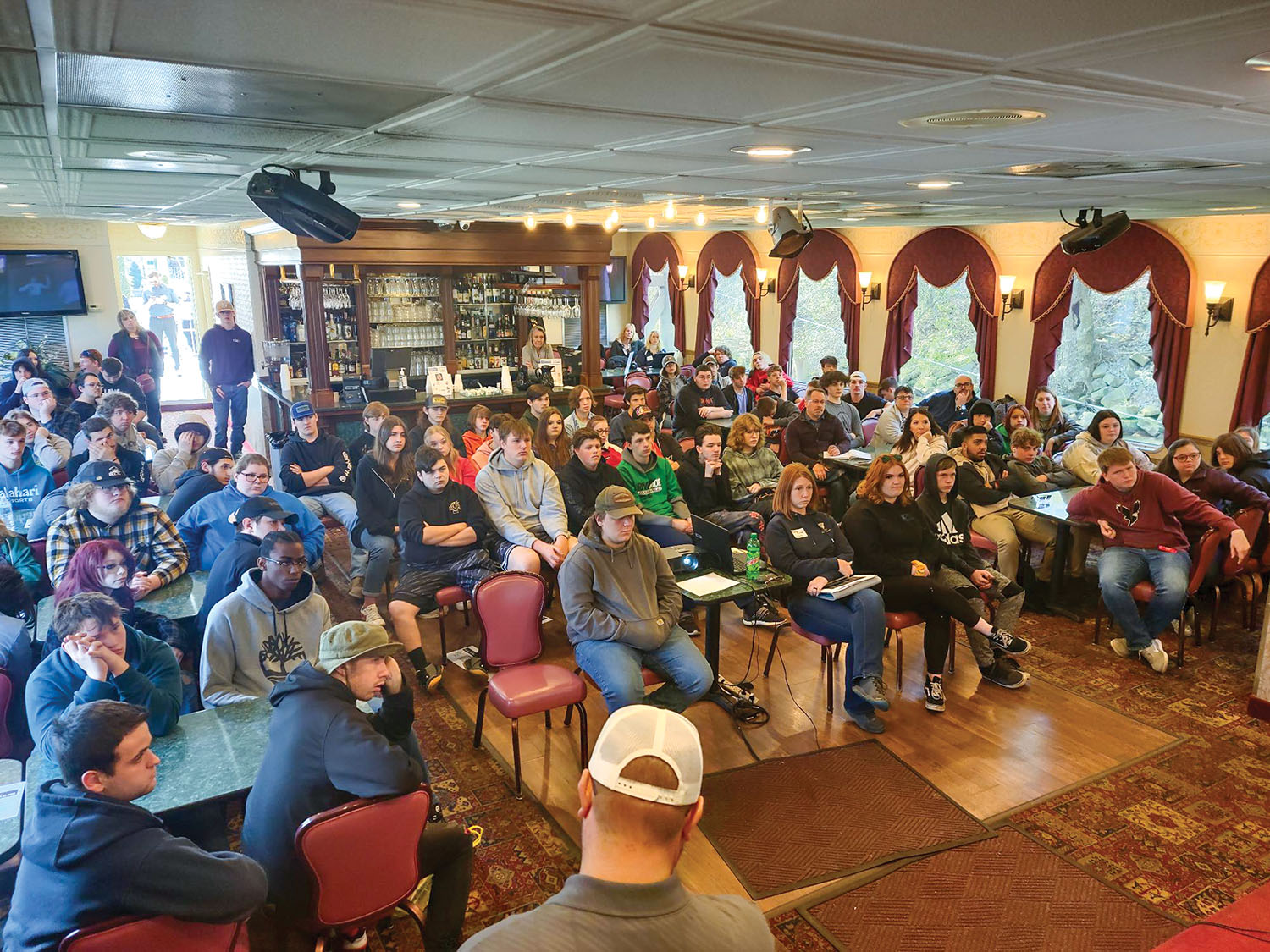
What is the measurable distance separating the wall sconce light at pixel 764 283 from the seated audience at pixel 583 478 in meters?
8.75

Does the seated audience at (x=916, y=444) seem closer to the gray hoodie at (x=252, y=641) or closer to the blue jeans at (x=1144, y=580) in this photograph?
the blue jeans at (x=1144, y=580)

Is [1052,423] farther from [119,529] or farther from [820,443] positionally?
[119,529]

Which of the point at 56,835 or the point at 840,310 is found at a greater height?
the point at 840,310

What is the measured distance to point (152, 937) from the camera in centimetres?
206

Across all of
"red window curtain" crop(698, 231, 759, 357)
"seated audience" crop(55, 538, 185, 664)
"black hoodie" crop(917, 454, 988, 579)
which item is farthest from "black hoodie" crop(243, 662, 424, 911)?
"red window curtain" crop(698, 231, 759, 357)

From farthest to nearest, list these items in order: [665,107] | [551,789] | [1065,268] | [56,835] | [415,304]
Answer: [415,304], [1065,268], [551,789], [665,107], [56,835]

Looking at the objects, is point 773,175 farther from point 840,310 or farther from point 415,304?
point 840,310

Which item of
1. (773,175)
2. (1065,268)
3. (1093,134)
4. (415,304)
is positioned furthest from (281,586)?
(1065,268)

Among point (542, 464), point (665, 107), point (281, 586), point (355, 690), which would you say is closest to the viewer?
point (665, 107)

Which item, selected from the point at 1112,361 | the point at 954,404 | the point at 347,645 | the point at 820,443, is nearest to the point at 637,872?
the point at 347,645

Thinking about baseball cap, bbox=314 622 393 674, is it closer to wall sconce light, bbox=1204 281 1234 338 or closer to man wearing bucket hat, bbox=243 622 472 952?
man wearing bucket hat, bbox=243 622 472 952

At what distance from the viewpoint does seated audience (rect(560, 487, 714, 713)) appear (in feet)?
13.6

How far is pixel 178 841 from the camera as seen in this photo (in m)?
2.25

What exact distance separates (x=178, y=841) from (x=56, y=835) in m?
0.27
